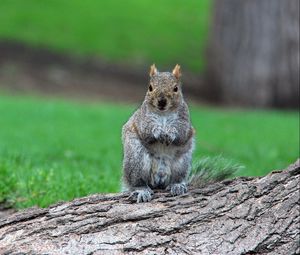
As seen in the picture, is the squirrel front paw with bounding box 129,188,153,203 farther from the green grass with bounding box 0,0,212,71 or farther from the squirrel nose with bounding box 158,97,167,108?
the green grass with bounding box 0,0,212,71

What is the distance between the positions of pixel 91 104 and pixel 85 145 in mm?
6637

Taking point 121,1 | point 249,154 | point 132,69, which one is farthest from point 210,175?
point 121,1

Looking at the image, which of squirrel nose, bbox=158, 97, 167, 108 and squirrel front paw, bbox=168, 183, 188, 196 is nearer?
squirrel front paw, bbox=168, 183, 188, 196

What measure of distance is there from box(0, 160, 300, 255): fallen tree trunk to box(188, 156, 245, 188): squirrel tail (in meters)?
0.60

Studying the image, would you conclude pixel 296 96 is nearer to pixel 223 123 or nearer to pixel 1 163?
pixel 223 123

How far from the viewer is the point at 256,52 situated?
53.1 ft

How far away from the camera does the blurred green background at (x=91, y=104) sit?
755 centimetres

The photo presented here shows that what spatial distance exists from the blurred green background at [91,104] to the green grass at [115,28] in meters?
0.03

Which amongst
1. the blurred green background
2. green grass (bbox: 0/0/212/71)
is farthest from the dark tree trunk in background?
green grass (bbox: 0/0/212/71)

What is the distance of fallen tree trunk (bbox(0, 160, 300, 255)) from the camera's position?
459cm

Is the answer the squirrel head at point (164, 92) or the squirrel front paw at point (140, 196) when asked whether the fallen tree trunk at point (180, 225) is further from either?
the squirrel head at point (164, 92)

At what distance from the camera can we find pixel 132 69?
63.7ft

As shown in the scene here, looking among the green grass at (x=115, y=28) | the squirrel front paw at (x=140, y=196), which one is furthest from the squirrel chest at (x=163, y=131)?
the green grass at (x=115, y=28)

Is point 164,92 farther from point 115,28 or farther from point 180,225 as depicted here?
point 115,28
